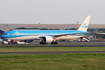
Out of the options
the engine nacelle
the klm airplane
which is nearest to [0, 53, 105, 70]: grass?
the engine nacelle

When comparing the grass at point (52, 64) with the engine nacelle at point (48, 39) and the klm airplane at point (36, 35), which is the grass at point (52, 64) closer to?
the engine nacelle at point (48, 39)

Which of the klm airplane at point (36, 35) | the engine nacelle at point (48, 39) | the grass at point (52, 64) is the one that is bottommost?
the grass at point (52, 64)

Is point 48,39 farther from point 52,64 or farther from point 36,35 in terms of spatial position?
point 52,64

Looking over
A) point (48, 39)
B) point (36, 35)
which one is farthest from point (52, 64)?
point (36, 35)

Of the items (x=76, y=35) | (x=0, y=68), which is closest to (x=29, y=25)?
(x=76, y=35)

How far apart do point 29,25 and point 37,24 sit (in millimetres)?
6021

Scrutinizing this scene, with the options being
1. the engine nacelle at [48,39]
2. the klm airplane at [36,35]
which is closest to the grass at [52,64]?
the engine nacelle at [48,39]

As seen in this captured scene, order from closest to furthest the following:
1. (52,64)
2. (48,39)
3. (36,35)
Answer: (52,64) < (48,39) < (36,35)

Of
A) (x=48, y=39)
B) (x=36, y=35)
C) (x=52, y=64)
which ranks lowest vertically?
(x=52, y=64)

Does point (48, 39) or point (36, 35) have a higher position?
point (36, 35)

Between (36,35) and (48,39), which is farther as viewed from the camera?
(36,35)

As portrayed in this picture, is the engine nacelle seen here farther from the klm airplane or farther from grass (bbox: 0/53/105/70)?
grass (bbox: 0/53/105/70)

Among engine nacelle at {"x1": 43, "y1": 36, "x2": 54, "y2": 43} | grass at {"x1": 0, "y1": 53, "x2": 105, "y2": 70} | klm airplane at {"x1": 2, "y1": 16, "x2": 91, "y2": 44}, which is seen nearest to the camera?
grass at {"x1": 0, "y1": 53, "x2": 105, "y2": 70}

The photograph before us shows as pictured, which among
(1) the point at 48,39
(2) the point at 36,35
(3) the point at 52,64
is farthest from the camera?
(2) the point at 36,35
